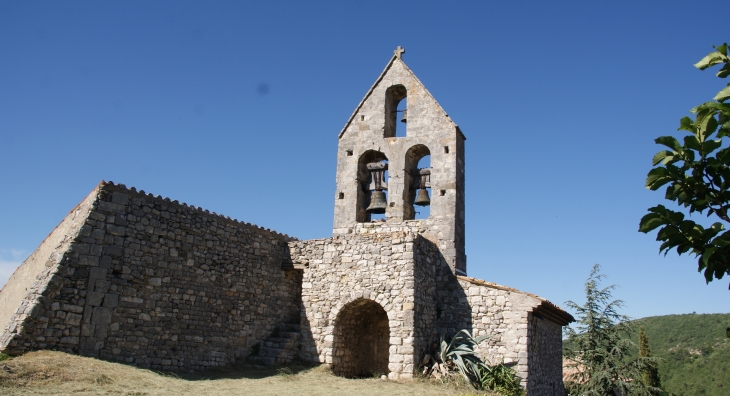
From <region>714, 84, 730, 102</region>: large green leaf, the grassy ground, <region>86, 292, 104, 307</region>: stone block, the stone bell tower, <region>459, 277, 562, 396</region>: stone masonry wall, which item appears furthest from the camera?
the stone bell tower

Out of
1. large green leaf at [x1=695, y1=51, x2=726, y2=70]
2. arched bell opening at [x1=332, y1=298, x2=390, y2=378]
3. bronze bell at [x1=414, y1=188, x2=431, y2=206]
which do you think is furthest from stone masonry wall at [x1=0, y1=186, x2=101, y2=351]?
large green leaf at [x1=695, y1=51, x2=726, y2=70]

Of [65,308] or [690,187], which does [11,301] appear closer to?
[65,308]

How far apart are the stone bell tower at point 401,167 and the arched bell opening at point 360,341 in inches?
98.0

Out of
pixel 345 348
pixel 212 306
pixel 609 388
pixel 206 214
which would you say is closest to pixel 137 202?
pixel 206 214

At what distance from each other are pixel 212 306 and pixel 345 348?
374 cm

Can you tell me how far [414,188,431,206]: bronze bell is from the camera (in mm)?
17953

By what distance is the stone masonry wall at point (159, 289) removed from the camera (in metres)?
12.0

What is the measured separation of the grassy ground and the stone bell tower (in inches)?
178

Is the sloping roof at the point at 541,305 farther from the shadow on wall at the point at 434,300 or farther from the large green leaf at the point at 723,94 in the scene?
the large green leaf at the point at 723,94

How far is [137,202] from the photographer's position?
1351cm

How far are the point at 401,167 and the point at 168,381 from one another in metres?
9.03

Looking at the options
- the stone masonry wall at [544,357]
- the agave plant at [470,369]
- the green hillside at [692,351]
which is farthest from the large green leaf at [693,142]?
the green hillside at [692,351]

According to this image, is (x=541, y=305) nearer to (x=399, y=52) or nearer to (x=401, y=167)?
(x=401, y=167)

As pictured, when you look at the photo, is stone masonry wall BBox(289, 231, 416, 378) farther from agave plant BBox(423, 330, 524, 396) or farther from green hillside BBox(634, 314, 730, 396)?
green hillside BBox(634, 314, 730, 396)
